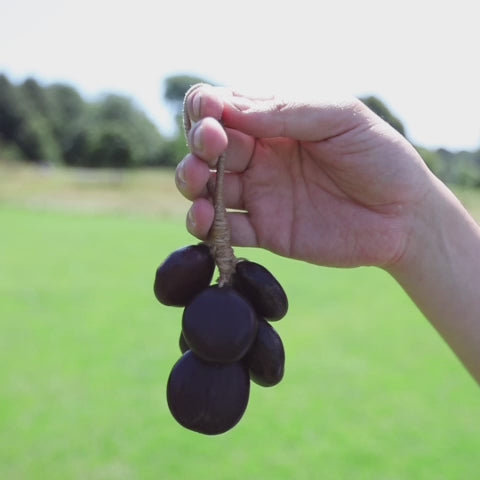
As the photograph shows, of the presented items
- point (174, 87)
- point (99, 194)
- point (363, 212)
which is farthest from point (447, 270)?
point (174, 87)

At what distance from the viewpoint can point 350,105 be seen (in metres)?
1.25

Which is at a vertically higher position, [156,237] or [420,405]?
[420,405]

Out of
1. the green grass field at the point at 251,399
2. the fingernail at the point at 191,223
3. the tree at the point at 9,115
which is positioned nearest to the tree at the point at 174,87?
the tree at the point at 9,115

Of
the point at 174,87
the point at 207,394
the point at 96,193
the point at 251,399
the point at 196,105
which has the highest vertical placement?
the point at 196,105

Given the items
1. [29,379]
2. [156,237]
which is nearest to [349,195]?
[29,379]

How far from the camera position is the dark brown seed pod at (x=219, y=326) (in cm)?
93

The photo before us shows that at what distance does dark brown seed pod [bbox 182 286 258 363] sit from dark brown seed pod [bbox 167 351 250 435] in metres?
0.02

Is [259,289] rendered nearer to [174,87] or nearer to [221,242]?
[221,242]

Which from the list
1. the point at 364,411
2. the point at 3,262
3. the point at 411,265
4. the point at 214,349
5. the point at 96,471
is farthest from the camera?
the point at 3,262

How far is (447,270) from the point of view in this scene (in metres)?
1.31

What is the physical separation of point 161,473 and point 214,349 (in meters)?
2.34

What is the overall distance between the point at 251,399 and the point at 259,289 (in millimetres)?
3157

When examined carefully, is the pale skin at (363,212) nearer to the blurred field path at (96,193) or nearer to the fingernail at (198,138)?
the fingernail at (198,138)

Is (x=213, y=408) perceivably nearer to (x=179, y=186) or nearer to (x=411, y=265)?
(x=179, y=186)
